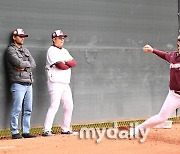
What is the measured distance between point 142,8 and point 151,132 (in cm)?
A: 325

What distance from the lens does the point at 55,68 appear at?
954 centimetres

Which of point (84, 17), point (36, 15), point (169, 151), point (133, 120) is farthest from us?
point (133, 120)

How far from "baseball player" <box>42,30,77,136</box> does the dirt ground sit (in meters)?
0.49

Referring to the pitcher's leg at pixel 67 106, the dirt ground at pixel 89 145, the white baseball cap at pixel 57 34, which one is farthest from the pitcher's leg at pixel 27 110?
the white baseball cap at pixel 57 34

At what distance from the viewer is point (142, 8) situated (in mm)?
11586

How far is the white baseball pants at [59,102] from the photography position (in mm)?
9484

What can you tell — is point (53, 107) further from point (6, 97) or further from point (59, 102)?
point (6, 97)

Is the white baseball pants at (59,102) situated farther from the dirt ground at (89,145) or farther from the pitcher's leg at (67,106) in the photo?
the dirt ground at (89,145)

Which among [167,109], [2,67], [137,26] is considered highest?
[137,26]

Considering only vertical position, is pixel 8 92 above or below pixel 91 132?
above

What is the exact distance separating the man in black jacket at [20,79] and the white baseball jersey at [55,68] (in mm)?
397

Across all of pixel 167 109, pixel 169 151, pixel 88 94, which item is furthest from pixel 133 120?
pixel 169 151

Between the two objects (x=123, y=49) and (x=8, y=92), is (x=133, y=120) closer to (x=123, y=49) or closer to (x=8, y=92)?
(x=123, y=49)

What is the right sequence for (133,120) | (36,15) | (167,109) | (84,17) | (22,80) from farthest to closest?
(133,120)
(84,17)
(36,15)
(22,80)
(167,109)
